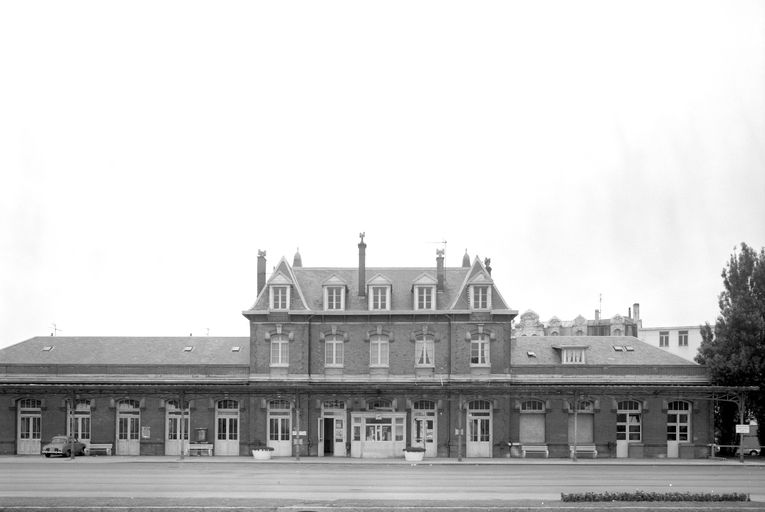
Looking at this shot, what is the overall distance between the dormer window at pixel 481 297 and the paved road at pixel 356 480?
996cm

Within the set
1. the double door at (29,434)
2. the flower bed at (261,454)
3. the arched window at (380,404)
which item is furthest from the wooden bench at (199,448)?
the arched window at (380,404)

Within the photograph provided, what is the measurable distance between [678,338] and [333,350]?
160 feet

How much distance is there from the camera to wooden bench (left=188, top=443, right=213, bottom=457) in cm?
4966

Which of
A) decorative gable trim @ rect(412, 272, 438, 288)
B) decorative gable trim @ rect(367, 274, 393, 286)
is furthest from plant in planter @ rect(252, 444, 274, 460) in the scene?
decorative gable trim @ rect(412, 272, 438, 288)

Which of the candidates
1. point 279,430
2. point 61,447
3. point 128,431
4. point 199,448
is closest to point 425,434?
point 279,430

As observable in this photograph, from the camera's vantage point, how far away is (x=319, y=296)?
5194 cm

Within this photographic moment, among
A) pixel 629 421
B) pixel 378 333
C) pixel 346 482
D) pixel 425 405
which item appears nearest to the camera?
pixel 346 482

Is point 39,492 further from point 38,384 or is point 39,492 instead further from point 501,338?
point 501,338

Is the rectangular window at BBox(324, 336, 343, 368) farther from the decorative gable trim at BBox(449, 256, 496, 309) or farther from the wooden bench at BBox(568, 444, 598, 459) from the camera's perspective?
the wooden bench at BBox(568, 444, 598, 459)

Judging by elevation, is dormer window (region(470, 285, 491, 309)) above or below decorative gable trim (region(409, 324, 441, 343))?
above

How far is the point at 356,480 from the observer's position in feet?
111

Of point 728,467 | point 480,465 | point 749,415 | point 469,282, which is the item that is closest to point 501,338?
point 469,282

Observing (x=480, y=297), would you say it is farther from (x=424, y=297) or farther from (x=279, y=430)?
(x=279, y=430)

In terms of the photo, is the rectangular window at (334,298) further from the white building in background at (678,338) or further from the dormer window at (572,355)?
the white building in background at (678,338)
